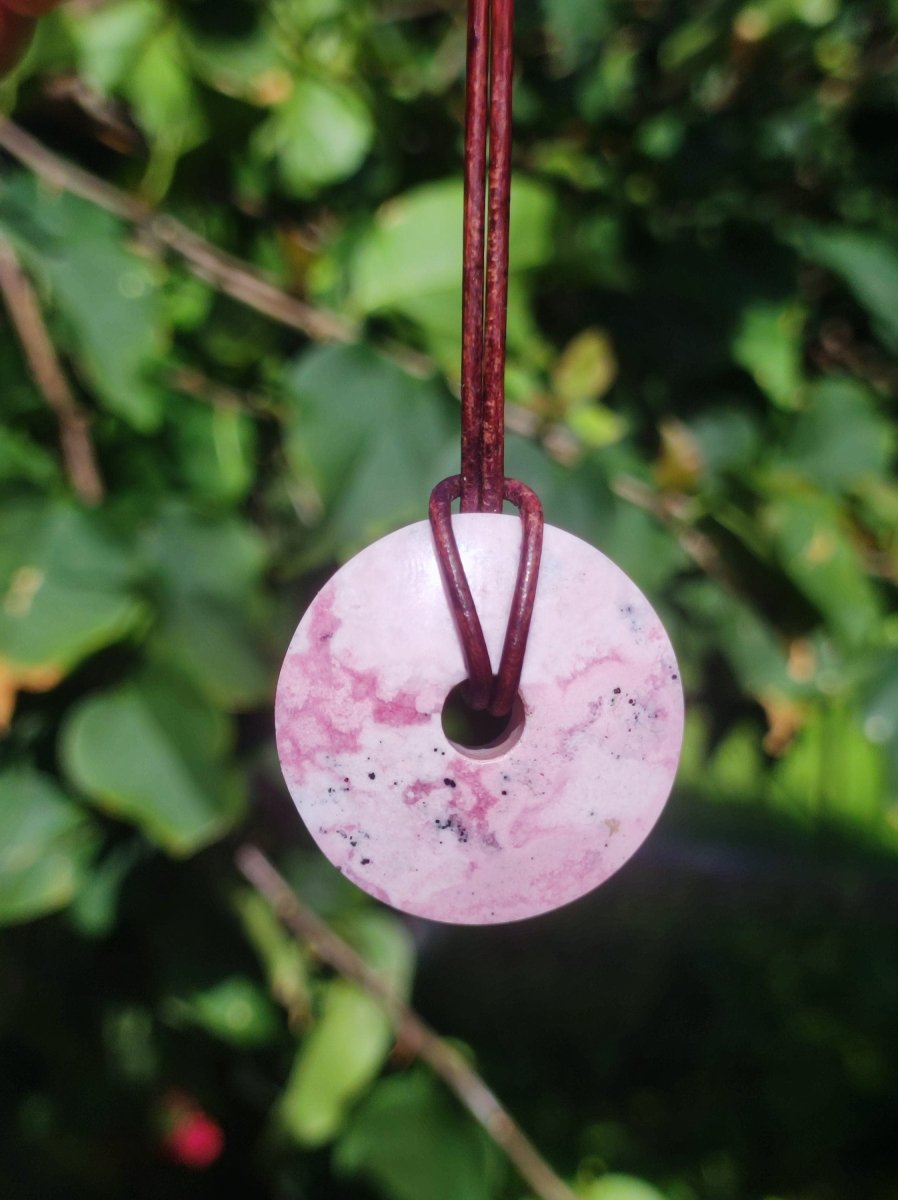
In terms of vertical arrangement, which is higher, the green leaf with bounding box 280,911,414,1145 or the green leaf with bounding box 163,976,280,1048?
the green leaf with bounding box 280,911,414,1145

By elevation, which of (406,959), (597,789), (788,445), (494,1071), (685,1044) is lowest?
(685,1044)

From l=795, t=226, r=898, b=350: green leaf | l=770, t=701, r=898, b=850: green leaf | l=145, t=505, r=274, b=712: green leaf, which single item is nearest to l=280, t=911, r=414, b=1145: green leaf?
l=145, t=505, r=274, b=712: green leaf

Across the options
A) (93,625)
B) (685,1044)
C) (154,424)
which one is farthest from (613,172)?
(685,1044)

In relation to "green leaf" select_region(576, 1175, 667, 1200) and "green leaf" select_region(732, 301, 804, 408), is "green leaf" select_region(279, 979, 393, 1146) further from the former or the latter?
"green leaf" select_region(732, 301, 804, 408)

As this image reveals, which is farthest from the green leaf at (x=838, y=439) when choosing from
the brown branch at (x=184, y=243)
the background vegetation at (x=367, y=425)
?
the brown branch at (x=184, y=243)

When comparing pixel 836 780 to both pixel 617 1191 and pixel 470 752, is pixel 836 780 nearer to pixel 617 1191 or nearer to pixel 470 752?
pixel 617 1191

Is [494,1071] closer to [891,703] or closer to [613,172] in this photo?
[891,703]

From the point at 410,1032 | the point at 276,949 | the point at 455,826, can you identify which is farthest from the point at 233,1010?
the point at 455,826
